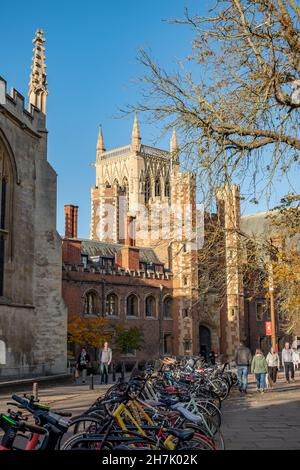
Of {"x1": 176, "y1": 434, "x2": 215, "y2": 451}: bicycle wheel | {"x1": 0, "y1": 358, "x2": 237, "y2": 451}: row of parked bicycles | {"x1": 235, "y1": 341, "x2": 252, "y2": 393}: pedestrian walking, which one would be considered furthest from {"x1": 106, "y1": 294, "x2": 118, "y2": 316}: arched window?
{"x1": 176, "y1": 434, "x2": 215, "y2": 451}: bicycle wheel

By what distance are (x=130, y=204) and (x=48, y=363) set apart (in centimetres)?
5011

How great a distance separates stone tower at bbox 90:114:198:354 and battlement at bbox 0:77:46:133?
5483 mm

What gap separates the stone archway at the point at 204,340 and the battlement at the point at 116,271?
5.13 m

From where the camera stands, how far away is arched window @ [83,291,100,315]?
1368 inches

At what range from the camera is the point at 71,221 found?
125 feet

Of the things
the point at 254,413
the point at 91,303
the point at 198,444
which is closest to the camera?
the point at 198,444

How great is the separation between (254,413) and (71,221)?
27008 mm

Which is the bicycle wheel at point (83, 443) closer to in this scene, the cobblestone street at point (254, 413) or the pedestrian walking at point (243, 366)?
→ the cobblestone street at point (254, 413)

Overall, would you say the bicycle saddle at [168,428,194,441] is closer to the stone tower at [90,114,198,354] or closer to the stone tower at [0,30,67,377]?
the stone tower at [90,114,198,354]

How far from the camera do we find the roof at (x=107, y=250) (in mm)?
39812

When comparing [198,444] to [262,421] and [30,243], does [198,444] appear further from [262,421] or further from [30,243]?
[30,243]

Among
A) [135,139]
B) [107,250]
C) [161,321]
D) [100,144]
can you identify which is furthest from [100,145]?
[161,321]

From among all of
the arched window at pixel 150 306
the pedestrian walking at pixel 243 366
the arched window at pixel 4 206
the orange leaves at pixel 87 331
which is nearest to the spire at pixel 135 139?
the arched window at pixel 150 306
